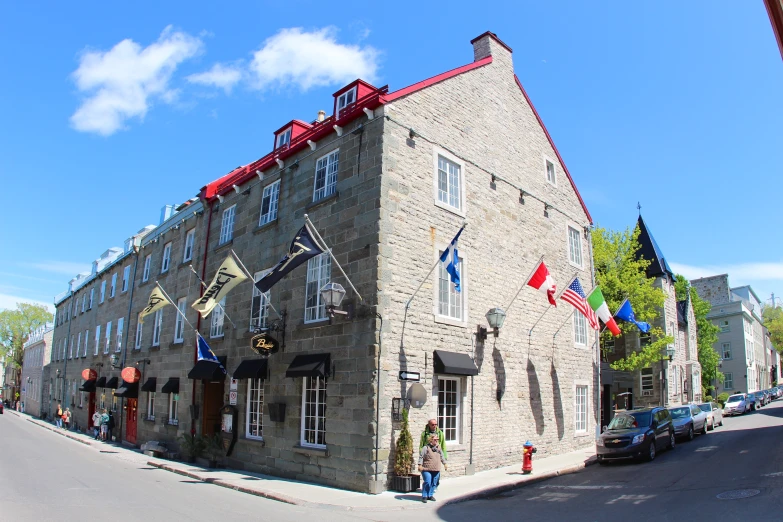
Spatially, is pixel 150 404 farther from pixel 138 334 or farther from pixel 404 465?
pixel 404 465

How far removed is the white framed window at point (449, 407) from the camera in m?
13.3

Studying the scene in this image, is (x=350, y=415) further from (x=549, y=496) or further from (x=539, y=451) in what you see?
(x=539, y=451)

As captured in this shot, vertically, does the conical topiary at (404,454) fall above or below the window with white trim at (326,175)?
below

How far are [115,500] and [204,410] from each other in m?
8.02

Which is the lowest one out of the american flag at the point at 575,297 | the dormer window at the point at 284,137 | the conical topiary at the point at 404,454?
the conical topiary at the point at 404,454

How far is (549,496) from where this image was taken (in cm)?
1133

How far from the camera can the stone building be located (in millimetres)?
56594

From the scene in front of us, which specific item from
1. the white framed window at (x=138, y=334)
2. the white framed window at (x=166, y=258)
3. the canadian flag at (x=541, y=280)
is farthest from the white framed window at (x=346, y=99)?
the white framed window at (x=138, y=334)

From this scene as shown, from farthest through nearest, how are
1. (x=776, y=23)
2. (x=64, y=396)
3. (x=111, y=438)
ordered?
(x=64, y=396)
(x=111, y=438)
(x=776, y=23)

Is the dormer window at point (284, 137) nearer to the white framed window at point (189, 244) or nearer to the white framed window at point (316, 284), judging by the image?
the white framed window at point (189, 244)

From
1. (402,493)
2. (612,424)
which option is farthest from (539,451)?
(402,493)

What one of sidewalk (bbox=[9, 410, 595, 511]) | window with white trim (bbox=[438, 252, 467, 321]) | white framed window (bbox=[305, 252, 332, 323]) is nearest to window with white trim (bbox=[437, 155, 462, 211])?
window with white trim (bbox=[438, 252, 467, 321])

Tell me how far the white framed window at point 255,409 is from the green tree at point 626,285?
19.2 m

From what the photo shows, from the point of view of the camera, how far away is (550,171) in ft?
65.8
